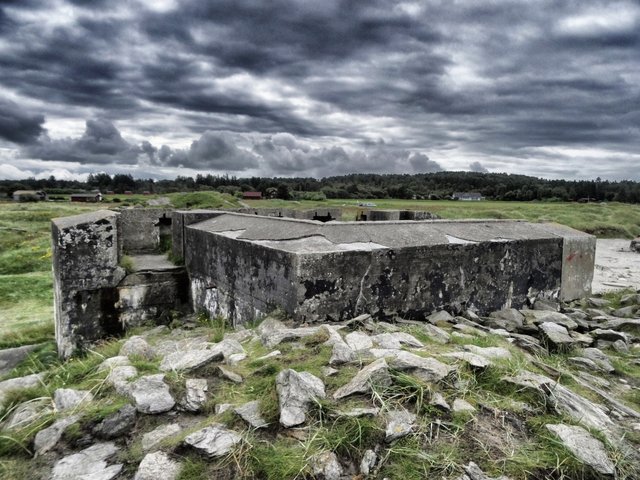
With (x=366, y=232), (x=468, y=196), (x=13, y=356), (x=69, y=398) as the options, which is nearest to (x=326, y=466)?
(x=69, y=398)

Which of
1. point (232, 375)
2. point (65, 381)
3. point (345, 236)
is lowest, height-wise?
point (65, 381)

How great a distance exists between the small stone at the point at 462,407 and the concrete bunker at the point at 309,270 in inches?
88.6

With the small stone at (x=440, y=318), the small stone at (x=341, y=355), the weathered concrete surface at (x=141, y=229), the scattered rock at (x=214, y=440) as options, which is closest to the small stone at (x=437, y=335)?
the small stone at (x=440, y=318)

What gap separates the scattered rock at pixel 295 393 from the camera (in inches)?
108

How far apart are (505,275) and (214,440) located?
5.34 m

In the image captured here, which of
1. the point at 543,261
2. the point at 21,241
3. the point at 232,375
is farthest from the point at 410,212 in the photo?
the point at 21,241

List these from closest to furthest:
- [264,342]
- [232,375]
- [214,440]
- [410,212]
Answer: [214,440]
[232,375]
[264,342]
[410,212]

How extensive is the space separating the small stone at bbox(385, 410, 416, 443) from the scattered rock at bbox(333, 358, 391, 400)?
0.79 ft

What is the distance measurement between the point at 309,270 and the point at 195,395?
2087mm

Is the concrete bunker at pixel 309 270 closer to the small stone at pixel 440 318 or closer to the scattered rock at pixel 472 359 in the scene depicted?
the small stone at pixel 440 318

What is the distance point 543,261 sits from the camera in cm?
733

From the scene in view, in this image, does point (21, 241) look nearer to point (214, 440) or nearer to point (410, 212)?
point (410, 212)

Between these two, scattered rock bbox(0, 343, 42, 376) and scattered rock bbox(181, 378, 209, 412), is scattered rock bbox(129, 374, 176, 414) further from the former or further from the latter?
scattered rock bbox(0, 343, 42, 376)

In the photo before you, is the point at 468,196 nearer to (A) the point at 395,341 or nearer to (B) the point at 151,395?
(A) the point at 395,341
